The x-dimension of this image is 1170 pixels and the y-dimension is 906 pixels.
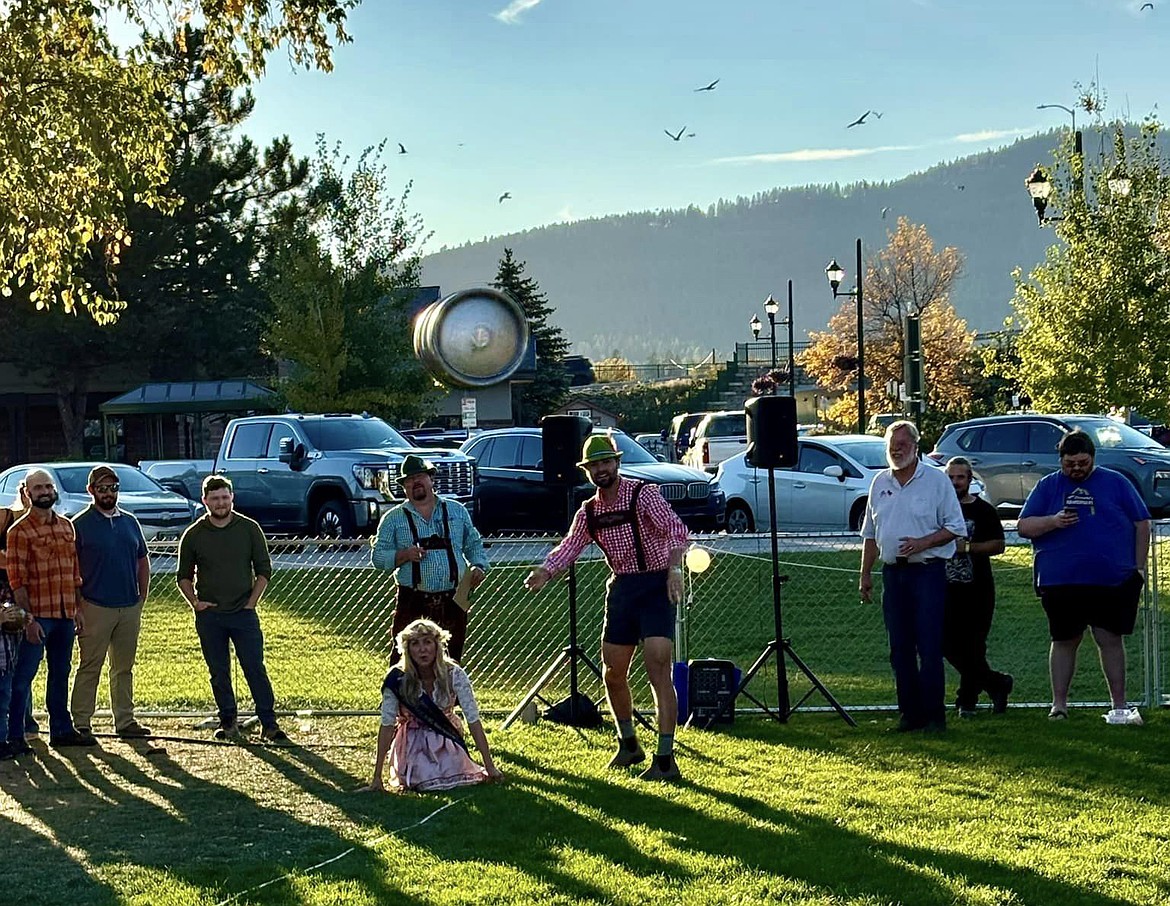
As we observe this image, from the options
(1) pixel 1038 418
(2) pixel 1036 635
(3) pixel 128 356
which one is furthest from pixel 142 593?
(3) pixel 128 356

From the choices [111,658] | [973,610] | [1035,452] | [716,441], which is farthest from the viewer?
[716,441]

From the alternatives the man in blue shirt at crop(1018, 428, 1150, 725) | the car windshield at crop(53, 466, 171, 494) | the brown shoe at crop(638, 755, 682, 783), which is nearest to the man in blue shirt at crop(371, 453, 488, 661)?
the brown shoe at crop(638, 755, 682, 783)

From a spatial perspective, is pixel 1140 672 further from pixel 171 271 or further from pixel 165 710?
pixel 171 271

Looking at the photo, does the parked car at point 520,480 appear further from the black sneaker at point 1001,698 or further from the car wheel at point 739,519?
the black sneaker at point 1001,698

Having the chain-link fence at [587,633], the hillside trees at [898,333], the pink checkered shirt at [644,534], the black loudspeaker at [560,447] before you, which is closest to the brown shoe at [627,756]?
the pink checkered shirt at [644,534]

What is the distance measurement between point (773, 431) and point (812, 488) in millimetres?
12092

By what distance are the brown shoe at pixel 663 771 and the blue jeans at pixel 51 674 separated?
4.10 metres

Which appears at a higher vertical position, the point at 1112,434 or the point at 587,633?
the point at 1112,434

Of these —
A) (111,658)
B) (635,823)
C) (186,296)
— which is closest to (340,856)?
(635,823)

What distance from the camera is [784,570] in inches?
727

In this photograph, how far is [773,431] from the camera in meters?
10.8

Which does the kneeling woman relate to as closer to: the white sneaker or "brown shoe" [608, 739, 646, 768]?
"brown shoe" [608, 739, 646, 768]

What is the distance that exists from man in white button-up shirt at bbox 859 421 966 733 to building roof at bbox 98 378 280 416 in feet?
123

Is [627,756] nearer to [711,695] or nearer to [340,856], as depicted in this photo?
[711,695]
